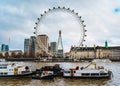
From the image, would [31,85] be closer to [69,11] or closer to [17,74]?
[17,74]

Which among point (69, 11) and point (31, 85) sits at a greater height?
point (69, 11)

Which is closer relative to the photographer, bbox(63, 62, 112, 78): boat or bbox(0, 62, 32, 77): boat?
bbox(63, 62, 112, 78): boat

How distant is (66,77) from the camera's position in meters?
55.8

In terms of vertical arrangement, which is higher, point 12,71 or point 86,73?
point 12,71

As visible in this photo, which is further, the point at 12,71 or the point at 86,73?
the point at 12,71

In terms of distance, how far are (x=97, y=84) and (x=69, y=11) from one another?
3680 centimetres

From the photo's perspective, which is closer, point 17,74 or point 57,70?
point 17,74

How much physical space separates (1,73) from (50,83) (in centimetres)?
1227

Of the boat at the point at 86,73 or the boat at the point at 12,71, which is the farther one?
the boat at the point at 12,71

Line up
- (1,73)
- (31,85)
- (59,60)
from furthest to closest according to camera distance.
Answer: (59,60) < (1,73) < (31,85)

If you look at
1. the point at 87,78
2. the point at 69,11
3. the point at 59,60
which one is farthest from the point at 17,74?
the point at 59,60

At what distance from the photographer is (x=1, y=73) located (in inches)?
2210

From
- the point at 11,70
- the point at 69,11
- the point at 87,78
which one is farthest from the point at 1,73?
the point at 69,11

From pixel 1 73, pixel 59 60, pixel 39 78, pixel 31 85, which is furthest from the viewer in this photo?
pixel 59 60
